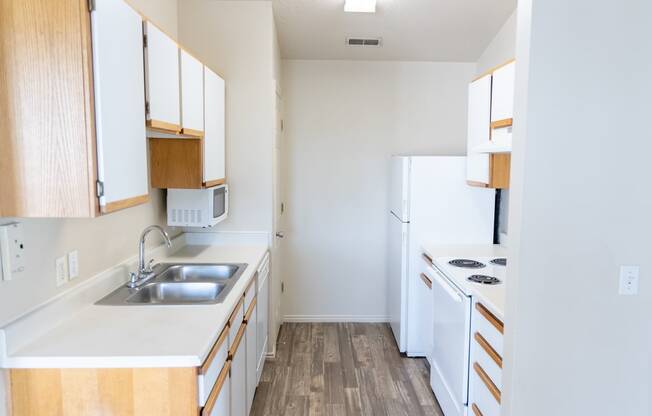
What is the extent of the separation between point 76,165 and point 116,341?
654mm

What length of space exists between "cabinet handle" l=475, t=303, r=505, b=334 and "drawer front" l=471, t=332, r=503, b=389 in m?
0.12

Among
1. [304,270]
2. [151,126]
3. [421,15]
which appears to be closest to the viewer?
[151,126]

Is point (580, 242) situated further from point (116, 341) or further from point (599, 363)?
point (116, 341)

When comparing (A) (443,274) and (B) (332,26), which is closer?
(A) (443,274)

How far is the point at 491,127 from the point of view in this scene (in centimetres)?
284

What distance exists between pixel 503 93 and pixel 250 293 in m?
1.86

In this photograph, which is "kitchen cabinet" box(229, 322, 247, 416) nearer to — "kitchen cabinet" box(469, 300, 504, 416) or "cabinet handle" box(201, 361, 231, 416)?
"cabinet handle" box(201, 361, 231, 416)

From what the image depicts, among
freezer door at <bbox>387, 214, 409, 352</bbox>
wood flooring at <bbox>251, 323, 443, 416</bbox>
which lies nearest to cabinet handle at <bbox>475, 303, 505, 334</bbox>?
wood flooring at <bbox>251, 323, 443, 416</bbox>

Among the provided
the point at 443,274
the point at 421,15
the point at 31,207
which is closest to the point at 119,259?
the point at 31,207

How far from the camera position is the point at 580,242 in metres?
1.69

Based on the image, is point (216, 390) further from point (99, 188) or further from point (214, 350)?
point (99, 188)

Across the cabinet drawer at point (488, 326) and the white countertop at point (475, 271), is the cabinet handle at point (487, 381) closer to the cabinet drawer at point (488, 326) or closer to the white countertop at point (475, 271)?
the cabinet drawer at point (488, 326)

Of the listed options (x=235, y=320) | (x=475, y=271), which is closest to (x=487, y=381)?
(x=475, y=271)

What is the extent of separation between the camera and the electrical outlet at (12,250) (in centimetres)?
149
